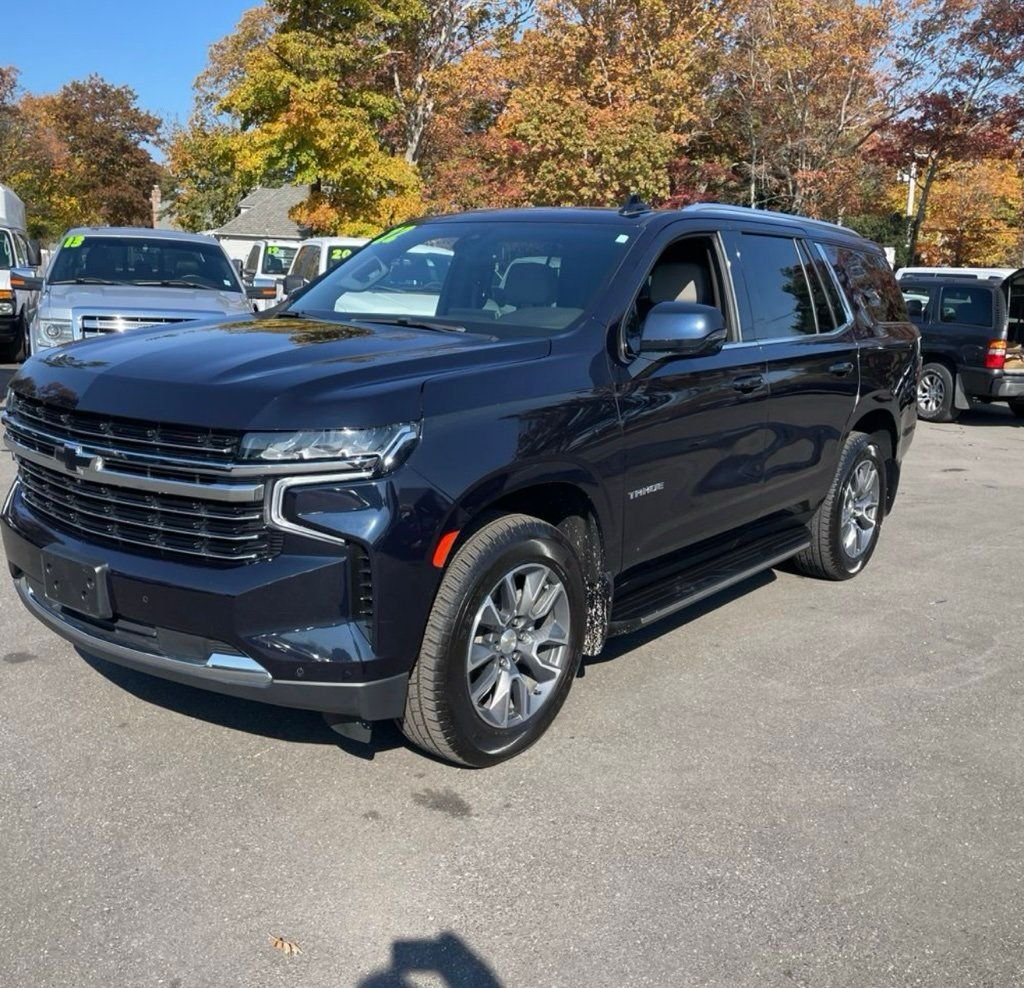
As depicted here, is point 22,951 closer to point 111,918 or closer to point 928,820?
point 111,918

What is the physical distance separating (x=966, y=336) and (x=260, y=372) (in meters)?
12.6

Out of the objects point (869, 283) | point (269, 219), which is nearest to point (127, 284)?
point (869, 283)

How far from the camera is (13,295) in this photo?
50.7 feet

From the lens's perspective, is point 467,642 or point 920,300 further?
point 920,300

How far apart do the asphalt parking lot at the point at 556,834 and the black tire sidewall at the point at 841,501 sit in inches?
46.5

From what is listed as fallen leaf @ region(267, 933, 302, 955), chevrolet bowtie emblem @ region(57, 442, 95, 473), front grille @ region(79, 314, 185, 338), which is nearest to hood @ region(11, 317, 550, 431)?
chevrolet bowtie emblem @ region(57, 442, 95, 473)

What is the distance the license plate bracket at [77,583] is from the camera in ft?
11.7

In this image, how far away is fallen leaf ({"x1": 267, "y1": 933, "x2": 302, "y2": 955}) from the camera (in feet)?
9.43

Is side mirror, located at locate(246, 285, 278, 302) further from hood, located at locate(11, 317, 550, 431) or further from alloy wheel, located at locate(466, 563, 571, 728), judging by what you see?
alloy wheel, located at locate(466, 563, 571, 728)

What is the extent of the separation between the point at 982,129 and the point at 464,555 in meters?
21.3

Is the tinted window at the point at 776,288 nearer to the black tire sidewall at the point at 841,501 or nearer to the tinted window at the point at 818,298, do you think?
the tinted window at the point at 818,298

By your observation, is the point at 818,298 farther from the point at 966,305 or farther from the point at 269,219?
the point at 269,219

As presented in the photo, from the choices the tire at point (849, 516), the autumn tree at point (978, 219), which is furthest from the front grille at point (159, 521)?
the autumn tree at point (978, 219)

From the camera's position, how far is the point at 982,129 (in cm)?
2144
